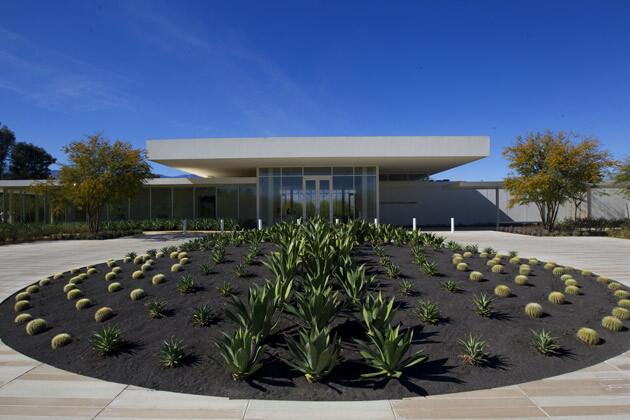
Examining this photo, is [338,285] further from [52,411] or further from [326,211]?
[326,211]

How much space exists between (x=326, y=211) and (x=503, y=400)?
19.6 m

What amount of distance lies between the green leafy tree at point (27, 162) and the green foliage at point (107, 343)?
57531 mm

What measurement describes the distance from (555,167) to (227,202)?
19.9 metres

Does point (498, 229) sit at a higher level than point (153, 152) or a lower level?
lower

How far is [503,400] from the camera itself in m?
3.14

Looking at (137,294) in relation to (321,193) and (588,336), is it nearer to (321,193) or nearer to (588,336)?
(588,336)

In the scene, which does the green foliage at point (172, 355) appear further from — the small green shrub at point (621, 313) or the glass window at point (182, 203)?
the glass window at point (182, 203)

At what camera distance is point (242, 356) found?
3371 mm

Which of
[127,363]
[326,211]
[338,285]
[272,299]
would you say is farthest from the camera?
[326,211]

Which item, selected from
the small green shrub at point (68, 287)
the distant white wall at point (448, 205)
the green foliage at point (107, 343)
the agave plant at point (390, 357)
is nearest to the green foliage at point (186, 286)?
the green foliage at point (107, 343)

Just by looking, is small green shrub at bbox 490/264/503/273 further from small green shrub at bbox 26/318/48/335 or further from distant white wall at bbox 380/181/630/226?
distant white wall at bbox 380/181/630/226

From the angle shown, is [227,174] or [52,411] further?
[227,174]

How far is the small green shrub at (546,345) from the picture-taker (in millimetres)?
3932

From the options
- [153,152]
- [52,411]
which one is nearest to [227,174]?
[153,152]
